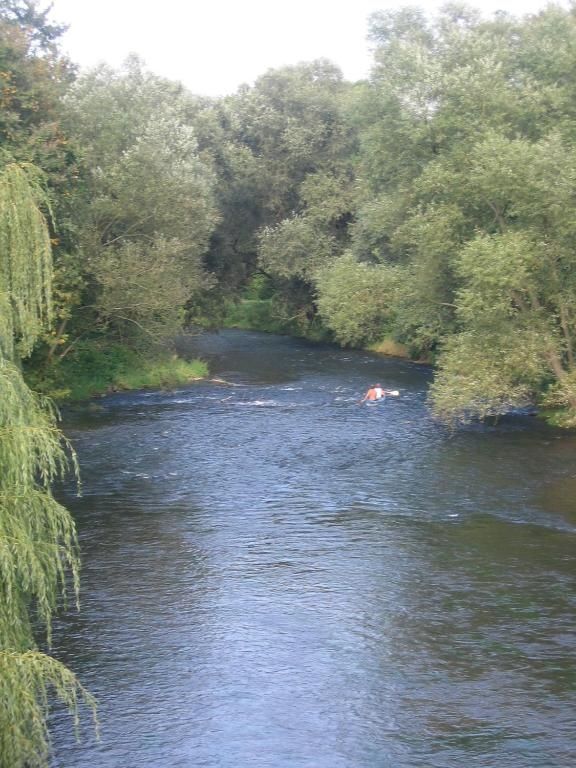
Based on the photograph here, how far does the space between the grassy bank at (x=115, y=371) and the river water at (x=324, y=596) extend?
6401mm

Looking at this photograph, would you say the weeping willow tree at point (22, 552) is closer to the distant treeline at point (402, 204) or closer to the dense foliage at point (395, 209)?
the dense foliage at point (395, 209)

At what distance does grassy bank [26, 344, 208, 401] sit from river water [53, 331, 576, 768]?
6.40 m

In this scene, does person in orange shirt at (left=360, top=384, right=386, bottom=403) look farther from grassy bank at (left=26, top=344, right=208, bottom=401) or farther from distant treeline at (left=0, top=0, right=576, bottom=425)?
grassy bank at (left=26, top=344, right=208, bottom=401)

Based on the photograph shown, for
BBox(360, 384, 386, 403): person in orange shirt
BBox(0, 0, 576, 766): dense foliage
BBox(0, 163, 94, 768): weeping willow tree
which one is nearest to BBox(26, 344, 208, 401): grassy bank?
BBox(0, 0, 576, 766): dense foliage

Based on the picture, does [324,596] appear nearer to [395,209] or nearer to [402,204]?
[402,204]

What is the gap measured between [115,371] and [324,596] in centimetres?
2485

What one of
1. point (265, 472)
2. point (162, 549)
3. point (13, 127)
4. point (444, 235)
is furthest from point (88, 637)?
point (444, 235)

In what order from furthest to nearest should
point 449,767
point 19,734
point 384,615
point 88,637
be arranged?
1. point 384,615
2. point 88,637
3. point 449,767
4. point 19,734

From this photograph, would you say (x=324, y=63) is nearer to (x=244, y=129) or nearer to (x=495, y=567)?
(x=244, y=129)

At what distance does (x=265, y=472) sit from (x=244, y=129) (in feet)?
121

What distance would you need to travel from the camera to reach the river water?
42.4ft

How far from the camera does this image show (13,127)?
29.9 m

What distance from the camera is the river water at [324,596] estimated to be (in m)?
12.9

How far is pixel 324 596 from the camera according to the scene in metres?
17.7
